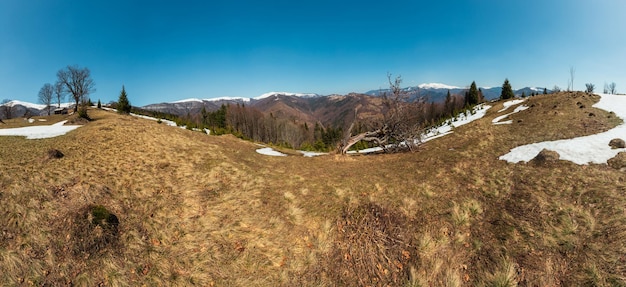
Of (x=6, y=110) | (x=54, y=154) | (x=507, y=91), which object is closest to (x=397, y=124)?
(x=54, y=154)

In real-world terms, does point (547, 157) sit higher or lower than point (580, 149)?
lower

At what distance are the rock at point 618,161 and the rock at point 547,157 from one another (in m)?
1.93

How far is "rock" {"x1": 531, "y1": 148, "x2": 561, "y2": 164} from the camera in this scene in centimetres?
1396

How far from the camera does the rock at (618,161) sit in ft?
39.1

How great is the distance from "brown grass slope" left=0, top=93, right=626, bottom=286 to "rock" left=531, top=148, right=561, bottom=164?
67 centimetres

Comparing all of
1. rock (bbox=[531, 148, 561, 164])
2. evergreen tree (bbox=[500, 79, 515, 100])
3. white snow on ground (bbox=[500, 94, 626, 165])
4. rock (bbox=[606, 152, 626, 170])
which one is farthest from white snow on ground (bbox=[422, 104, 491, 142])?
evergreen tree (bbox=[500, 79, 515, 100])

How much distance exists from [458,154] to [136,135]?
24.5 m

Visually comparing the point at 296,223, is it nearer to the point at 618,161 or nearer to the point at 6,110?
the point at 618,161

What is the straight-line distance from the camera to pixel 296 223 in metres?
10.5

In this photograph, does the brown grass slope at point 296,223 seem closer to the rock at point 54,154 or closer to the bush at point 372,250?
the bush at point 372,250

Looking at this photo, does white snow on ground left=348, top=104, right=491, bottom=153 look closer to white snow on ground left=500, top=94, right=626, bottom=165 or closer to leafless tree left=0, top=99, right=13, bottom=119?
white snow on ground left=500, top=94, right=626, bottom=165

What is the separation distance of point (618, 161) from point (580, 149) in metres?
2.36

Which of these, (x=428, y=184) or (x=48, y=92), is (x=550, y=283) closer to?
(x=428, y=184)

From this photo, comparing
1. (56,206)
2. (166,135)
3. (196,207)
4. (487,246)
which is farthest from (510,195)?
(166,135)
